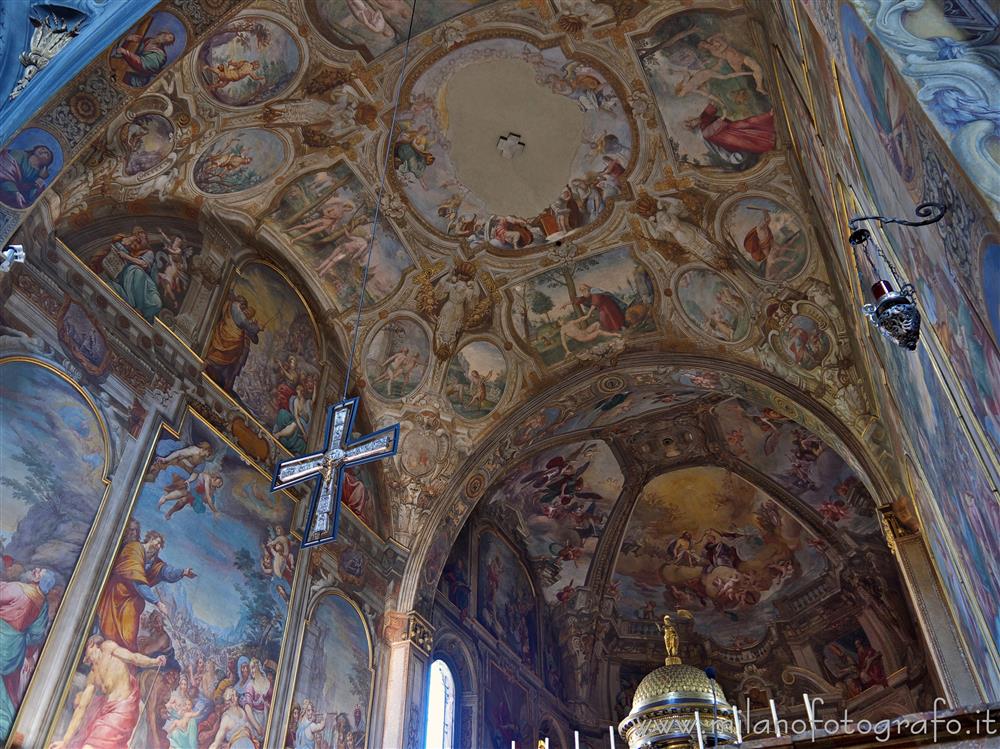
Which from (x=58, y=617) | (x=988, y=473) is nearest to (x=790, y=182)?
(x=988, y=473)

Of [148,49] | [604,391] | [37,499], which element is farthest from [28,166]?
[604,391]

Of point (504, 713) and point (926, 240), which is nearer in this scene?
point (926, 240)

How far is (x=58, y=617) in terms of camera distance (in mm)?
7848

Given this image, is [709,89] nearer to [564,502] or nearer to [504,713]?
[564,502]

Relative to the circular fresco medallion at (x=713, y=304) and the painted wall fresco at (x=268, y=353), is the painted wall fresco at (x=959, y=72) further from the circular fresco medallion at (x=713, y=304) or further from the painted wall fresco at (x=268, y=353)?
the circular fresco medallion at (x=713, y=304)

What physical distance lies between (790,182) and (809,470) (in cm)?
699

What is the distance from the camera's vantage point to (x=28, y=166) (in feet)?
27.1

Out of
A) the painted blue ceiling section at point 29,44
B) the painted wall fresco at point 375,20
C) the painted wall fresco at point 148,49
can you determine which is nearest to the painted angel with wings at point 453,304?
the painted wall fresco at point 375,20

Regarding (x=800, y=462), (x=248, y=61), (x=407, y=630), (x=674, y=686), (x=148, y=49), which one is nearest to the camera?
(x=148, y=49)

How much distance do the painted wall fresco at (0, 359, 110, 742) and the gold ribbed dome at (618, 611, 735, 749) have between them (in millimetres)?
6253

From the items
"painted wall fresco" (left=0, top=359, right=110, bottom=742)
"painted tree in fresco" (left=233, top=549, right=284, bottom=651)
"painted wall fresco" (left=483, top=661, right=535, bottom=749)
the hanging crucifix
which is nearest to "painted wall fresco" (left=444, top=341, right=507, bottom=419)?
"painted wall fresco" (left=483, top=661, right=535, bottom=749)

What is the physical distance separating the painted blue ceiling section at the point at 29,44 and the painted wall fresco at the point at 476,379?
7.77 m

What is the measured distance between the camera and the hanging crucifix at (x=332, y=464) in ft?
27.6

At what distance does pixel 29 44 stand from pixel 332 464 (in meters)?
4.46
